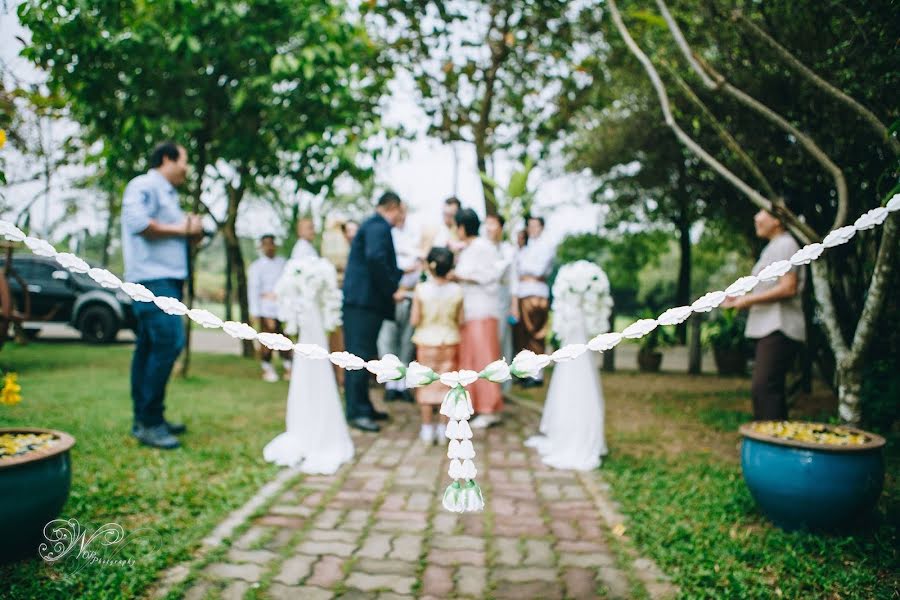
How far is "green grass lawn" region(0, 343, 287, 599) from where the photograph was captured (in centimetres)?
273

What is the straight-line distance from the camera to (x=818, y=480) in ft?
10.3

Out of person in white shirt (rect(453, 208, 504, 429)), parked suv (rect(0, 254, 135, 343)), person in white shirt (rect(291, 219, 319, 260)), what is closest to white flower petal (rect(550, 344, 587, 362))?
person in white shirt (rect(453, 208, 504, 429))

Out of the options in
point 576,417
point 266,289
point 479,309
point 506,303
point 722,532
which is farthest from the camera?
point 266,289

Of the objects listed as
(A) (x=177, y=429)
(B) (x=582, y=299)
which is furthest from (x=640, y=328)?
(A) (x=177, y=429)

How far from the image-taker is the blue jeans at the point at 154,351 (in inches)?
183

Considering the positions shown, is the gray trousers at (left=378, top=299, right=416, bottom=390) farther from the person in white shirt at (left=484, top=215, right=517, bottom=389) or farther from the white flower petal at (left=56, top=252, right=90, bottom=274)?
the white flower petal at (left=56, top=252, right=90, bottom=274)

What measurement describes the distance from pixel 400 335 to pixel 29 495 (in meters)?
5.20

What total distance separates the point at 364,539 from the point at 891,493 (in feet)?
10.5

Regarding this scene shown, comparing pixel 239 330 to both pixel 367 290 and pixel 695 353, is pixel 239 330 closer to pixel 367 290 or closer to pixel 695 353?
pixel 367 290

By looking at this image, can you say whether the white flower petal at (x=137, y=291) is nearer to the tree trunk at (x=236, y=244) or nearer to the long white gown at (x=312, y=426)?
the long white gown at (x=312, y=426)

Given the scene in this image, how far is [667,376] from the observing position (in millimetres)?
10180

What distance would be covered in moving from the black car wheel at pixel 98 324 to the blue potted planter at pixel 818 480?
12.7 m

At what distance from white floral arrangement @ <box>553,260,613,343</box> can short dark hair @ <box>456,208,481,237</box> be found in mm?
1064

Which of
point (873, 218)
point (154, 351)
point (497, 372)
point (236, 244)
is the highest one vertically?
point (236, 244)
